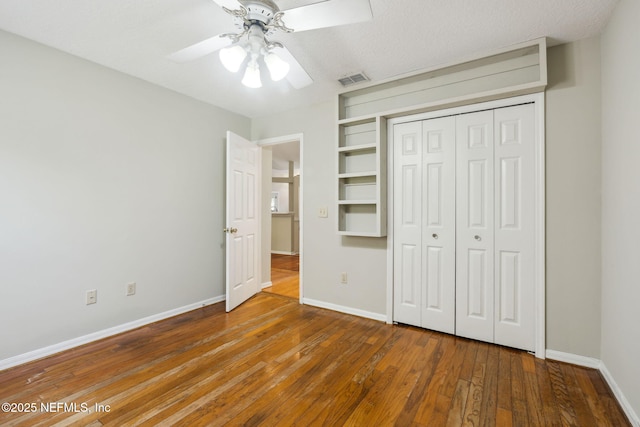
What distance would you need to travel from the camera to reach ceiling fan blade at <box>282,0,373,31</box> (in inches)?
54.7

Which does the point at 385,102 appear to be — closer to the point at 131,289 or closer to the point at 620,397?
the point at 620,397

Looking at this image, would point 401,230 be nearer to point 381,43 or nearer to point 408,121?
point 408,121

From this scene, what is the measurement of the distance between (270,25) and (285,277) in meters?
3.94

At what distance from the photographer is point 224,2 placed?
4.77 feet

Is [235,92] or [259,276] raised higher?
[235,92]

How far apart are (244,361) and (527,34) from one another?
3.19 metres

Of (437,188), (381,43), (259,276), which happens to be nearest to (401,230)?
(437,188)

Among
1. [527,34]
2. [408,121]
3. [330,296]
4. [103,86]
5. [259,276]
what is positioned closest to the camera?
[527,34]

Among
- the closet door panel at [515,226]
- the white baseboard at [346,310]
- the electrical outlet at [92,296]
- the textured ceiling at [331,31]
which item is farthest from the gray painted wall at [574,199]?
the electrical outlet at [92,296]

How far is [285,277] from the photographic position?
493 cm

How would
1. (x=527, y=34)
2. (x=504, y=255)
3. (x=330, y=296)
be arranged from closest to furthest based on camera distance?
(x=527, y=34), (x=504, y=255), (x=330, y=296)

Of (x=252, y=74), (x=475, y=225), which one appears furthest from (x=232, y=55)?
(x=475, y=225)

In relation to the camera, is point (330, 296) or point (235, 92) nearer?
point (235, 92)

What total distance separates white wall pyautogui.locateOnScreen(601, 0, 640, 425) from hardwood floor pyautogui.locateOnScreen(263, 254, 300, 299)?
297 centimetres
